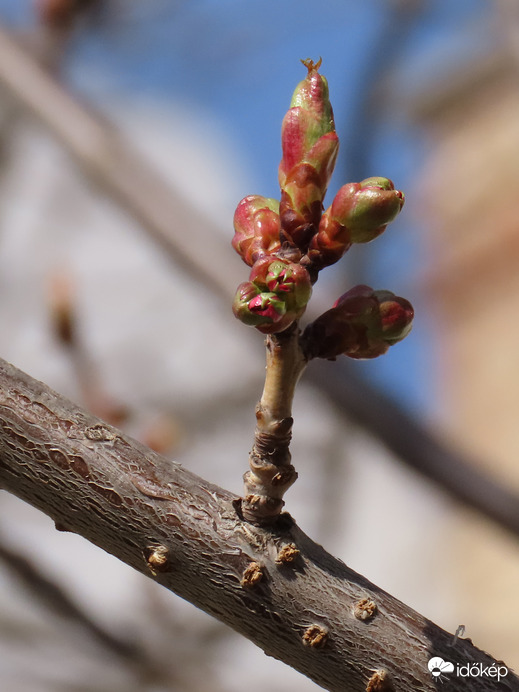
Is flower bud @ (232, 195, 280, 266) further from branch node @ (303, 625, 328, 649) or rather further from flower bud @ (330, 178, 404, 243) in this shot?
branch node @ (303, 625, 328, 649)

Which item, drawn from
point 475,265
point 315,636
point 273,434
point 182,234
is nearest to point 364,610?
point 315,636

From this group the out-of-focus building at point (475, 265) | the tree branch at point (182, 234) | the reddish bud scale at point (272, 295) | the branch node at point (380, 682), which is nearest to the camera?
the reddish bud scale at point (272, 295)

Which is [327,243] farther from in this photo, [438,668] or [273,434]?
[438,668]

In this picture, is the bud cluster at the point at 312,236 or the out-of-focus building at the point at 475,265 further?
the out-of-focus building at the point at 475,265

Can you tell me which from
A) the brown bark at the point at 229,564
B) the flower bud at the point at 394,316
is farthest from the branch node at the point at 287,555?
the flower bud at the point at 394,316

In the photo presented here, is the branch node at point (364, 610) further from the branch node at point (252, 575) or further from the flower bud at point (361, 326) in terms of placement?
the flower bud at point (361, 326)

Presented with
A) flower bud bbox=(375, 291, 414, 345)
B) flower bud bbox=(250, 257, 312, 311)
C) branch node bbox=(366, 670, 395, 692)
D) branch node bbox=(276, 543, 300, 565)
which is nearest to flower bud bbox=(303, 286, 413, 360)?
flower bud bbox=(375, 291, 414, 345)
